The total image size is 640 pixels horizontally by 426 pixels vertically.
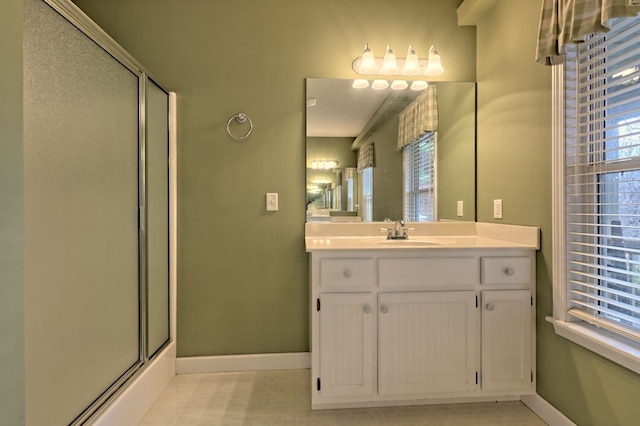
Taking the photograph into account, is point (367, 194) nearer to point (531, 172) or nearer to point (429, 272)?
point (429, 272)

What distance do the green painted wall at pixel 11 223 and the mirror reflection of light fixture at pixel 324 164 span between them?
1.47 meters

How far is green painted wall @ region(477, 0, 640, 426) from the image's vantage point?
1356mm

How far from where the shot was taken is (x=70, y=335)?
1.20 m

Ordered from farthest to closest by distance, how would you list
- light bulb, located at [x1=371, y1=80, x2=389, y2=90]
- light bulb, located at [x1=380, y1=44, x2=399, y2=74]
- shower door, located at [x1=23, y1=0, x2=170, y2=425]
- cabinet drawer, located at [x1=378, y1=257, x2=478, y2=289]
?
light bulb, located at [x1=371, y1=80, x2=389, y2=90], light bulb, located at [x1=380, y1=44, x2=399, y2=74], cabinet drawer, located at [x1=378, y1=257, x2=478, y2=289], shower door, located at [x1=23, y1=0, x2=170, y2=425]

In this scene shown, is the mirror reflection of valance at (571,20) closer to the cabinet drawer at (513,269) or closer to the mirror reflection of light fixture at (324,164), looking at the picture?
the cabinet drawer at (513,269)

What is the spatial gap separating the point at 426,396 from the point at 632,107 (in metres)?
1.49

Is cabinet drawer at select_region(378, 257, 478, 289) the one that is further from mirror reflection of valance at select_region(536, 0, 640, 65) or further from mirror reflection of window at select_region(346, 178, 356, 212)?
mirror reflection of valance at select_region(536, 0, 640, 65)

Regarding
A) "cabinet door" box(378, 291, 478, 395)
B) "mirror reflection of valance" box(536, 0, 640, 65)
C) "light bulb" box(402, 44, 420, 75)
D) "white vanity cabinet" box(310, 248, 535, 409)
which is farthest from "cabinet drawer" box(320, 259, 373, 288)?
"light bulb" box(402, 44, 420, 75)

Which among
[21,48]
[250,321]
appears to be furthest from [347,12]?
[250,321]

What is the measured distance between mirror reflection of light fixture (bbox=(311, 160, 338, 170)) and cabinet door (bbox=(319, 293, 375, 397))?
894mm

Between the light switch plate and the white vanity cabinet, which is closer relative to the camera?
the white vanity cabinet

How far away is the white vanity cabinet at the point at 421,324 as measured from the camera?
1.62m

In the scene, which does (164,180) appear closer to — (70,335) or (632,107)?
(70,335)

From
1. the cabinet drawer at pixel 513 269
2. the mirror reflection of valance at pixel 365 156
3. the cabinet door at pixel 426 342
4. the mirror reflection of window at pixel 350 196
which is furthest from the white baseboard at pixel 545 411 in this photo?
the mirror reflection of valance at pixel 365 156
